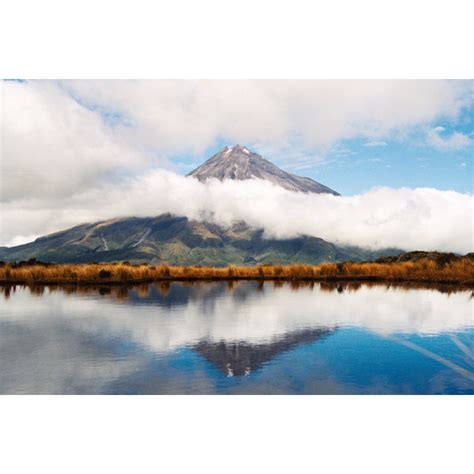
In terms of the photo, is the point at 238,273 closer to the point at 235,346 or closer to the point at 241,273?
the point at 241,273

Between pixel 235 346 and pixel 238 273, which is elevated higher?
pixel 238 273

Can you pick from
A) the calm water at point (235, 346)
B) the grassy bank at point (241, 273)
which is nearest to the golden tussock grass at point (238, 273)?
the grassy bank at point (241, 273)

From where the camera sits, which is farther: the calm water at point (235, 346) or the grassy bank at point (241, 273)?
the grassy bank at point (241, 273)

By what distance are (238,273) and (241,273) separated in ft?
1.23

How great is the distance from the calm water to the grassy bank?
12445 millimetres

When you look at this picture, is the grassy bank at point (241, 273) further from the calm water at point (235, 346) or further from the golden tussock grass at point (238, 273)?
the calm water at point (235, 346)

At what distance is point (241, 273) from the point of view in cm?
5169

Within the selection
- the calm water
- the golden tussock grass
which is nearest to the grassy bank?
the golden tussock grass

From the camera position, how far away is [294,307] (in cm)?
2506

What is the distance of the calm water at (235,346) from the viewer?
12.0 meters

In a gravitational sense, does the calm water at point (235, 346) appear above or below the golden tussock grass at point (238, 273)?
below

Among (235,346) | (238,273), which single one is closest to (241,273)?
(238,273)

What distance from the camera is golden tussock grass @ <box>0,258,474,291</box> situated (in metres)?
39.3

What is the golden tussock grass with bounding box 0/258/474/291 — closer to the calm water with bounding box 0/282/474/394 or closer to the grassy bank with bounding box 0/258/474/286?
the grassy bank with bounding box 0/258/474/286
